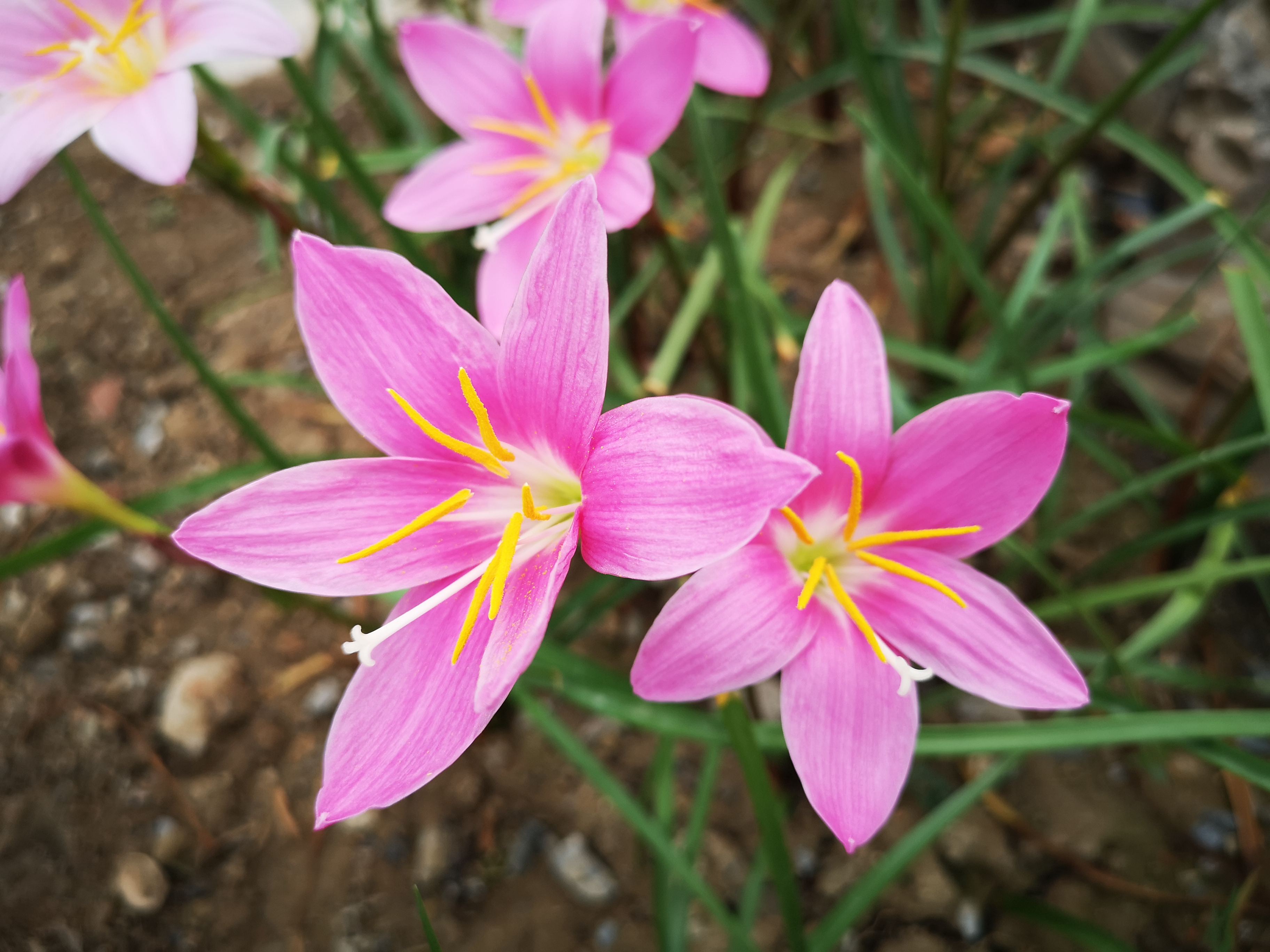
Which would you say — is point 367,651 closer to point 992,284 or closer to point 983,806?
point 983,806

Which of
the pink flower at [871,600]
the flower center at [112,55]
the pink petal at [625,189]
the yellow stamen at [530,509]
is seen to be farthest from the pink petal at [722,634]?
the flower center at [112,55]

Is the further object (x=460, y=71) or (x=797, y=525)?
(x=460, y=71)

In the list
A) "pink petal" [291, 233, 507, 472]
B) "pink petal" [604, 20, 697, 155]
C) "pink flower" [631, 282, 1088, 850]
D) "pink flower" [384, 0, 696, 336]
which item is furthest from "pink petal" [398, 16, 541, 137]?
"pink flower" [631, 282, 1088, 850]

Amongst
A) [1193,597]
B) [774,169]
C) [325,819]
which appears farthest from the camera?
[774,169]

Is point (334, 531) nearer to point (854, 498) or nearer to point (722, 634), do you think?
point (722, 634)

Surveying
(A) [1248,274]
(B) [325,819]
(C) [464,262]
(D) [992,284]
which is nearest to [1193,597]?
(A) [1248,274]

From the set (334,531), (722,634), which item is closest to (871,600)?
(722,634)

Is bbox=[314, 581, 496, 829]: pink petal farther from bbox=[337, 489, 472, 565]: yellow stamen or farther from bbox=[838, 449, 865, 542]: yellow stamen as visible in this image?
bbox=[838, 449, 865, 542]: yellow stamen
